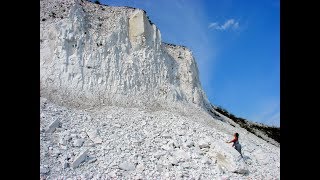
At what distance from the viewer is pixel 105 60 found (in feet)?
70.9

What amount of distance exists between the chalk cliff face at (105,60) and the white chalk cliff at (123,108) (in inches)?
2.3

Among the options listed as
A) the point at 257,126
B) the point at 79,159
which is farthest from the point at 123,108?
the point at 257,126

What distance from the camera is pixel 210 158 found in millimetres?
15758

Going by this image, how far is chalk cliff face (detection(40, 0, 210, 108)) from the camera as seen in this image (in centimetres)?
1980

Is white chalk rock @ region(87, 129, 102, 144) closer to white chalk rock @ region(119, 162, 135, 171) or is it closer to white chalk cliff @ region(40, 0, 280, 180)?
white chalk cliff @ region(40, 0, 280, 180)

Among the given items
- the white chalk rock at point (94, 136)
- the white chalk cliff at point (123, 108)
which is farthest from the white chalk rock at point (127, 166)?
the white chalk rock at point (94, 136)

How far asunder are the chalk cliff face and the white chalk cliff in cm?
6

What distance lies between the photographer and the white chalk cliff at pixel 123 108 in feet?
47.0

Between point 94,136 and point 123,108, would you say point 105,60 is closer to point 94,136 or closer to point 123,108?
point 123,108

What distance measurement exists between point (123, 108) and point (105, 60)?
3548 mm

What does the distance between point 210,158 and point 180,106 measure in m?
7.63

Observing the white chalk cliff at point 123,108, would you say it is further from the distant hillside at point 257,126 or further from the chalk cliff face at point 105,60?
the distant hillside at point 257,126
